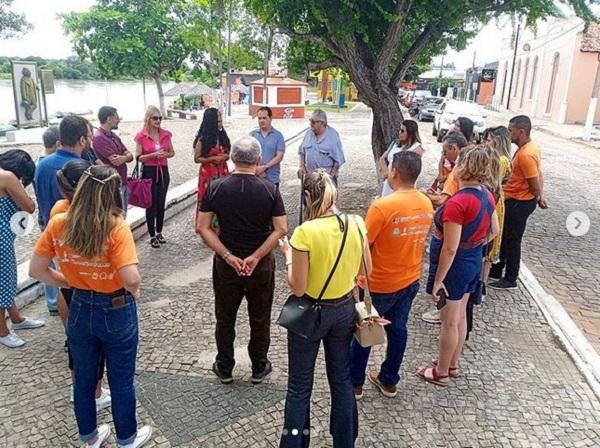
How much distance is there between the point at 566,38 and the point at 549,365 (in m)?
32.0

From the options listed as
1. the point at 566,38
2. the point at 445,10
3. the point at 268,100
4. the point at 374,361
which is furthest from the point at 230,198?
the point at 566,38

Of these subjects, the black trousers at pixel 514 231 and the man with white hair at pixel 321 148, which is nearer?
the black trousers at pixel 514 231

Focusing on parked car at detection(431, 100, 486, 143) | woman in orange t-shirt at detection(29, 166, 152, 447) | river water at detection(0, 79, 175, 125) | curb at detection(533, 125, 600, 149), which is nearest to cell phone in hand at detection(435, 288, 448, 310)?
woman in orange t-shirt at detection(29, 166, 152, 447)

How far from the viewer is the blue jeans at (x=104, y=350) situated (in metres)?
2.62

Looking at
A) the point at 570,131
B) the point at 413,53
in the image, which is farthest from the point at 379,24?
the point at 570,131

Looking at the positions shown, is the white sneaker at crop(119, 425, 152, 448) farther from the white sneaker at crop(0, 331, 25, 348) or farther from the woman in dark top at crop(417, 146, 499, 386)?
the woman in dark top at crop(417, 146, 499, 386)

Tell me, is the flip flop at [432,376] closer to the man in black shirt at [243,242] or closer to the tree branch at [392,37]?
the man in black shirt at [243,242]

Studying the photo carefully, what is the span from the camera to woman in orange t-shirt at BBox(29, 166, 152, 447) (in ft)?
8.12

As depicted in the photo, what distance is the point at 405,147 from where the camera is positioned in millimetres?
5512

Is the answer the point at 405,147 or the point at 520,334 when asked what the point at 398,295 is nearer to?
the point at 520,334

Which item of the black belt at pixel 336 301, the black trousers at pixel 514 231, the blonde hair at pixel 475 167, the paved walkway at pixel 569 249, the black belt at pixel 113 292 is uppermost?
the blonde hair at pixel 475 167

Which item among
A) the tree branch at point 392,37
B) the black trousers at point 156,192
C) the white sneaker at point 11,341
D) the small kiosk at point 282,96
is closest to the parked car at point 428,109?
the small kiosk at point 282,96

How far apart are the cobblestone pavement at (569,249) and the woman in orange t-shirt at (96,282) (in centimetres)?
423

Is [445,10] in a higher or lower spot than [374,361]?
higher
